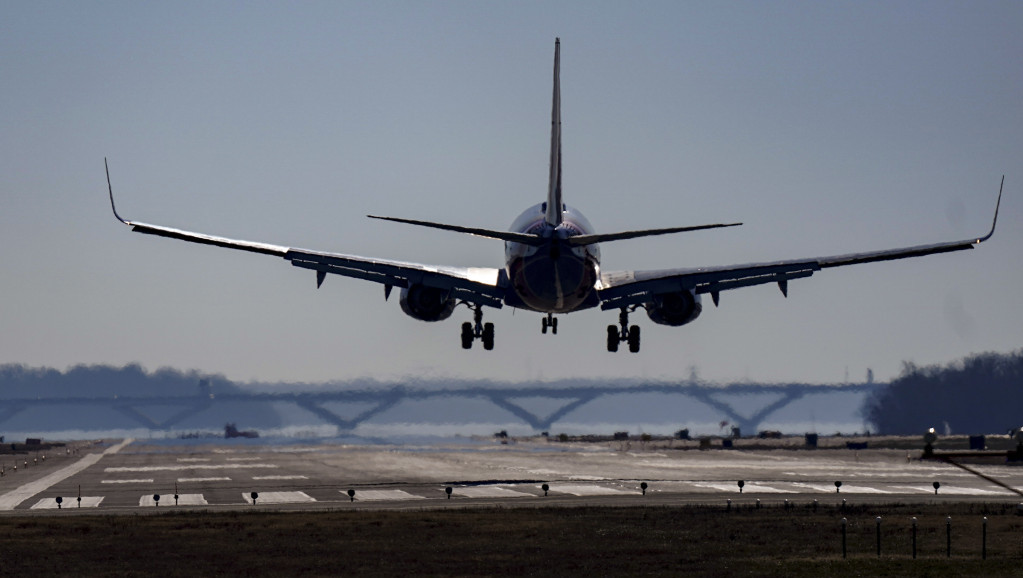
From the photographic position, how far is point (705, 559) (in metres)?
52.5

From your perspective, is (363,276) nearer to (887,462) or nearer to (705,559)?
(705,559)

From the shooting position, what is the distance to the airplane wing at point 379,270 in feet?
226

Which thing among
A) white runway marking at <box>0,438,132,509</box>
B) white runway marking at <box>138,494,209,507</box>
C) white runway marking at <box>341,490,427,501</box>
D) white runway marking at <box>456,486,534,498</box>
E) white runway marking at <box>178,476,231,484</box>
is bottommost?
white runway marking at <box>0,438,132,509</box>

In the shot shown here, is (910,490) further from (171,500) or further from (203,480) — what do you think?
(203,480)

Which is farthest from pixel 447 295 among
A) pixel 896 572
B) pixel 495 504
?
pixel 896 572

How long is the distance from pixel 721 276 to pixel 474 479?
35.4 m

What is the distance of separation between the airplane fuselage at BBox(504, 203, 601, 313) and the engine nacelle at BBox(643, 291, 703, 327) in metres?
6.41

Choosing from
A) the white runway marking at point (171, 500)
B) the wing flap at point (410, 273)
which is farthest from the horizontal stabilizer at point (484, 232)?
the white runway marking at point (171, 500)

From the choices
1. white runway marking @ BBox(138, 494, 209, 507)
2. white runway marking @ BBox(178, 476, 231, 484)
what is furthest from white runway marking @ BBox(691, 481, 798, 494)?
white runway marking @ BBox(178, 476, 231, 484)

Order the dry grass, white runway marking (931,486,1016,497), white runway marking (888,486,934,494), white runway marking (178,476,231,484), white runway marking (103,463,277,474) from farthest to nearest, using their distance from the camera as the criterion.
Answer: white runway marking (103,463,277,474)
white runway marking (178,476,231,484)
white runway marking (888,486,934,494)
white runway marking (931,486,1016,497)
the dry grass

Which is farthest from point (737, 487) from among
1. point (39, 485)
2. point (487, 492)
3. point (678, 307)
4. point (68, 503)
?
point (39, 485)

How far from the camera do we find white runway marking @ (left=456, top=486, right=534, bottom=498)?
271 ft

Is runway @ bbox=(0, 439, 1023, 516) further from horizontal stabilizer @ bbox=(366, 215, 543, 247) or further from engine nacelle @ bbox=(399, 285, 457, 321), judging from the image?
horizontal stabilizer @ bbox=(366, 215, 543, 247)

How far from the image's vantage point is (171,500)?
8406 centimetres
